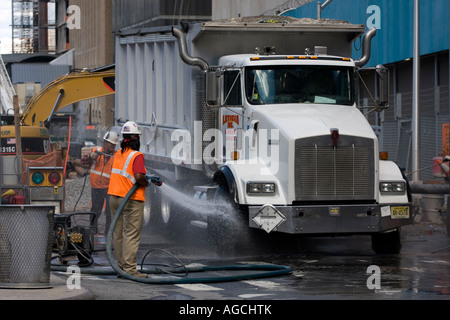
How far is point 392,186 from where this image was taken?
578 inches

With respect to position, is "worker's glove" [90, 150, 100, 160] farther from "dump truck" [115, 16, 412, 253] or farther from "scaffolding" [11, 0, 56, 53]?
"scaffolding" [11, 0, 56, 53]

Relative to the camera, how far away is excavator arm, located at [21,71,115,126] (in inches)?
Result: 1038

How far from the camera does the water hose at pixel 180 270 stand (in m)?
11.5

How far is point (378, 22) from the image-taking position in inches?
1355

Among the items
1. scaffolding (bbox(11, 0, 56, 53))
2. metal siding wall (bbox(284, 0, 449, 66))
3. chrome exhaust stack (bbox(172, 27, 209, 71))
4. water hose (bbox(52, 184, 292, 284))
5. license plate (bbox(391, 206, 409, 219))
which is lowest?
water hose (bbox(52, 184, 292, 284))

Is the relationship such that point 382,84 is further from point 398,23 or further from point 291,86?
point 398,23

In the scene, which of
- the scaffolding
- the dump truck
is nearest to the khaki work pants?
the dump truck

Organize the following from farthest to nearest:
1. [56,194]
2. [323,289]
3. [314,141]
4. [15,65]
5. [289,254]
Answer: [15,65]
[56,194]
[289,254]
[314,141]
[323,289]

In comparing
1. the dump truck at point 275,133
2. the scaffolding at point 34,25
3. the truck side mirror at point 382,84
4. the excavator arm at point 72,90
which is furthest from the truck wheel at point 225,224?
the scaffolding at point 34,25

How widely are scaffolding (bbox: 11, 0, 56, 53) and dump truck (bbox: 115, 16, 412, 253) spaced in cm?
12305

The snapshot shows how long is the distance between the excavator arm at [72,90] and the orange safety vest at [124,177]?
13550 millimetres

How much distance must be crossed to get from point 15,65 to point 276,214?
90873 millimetres
